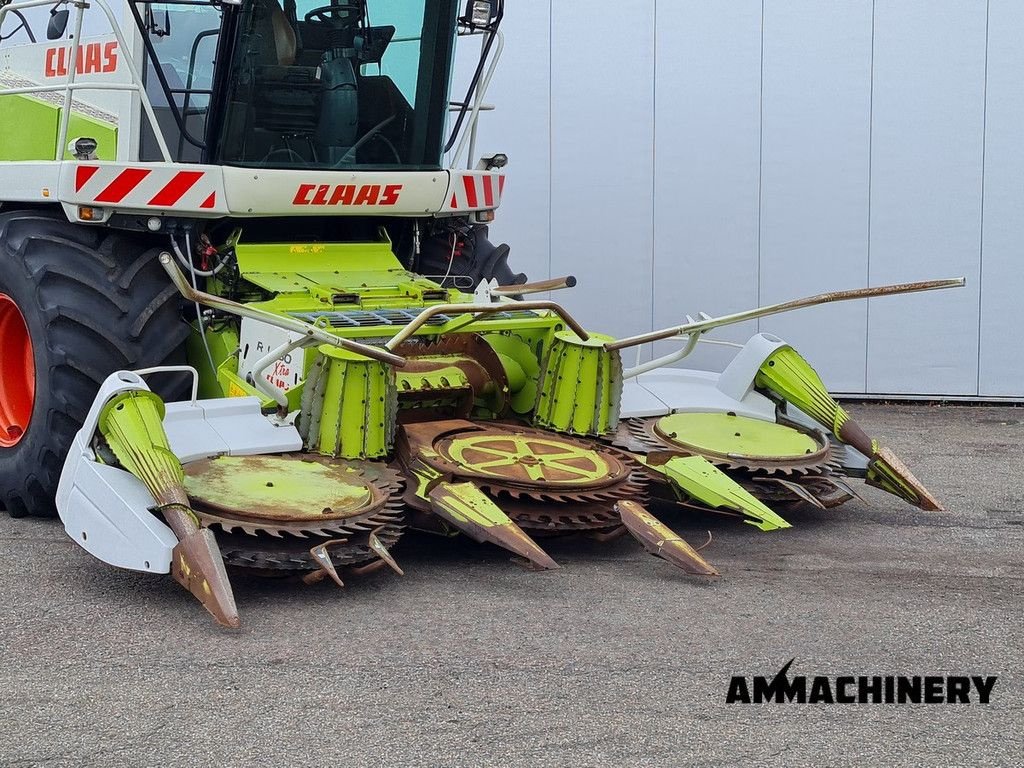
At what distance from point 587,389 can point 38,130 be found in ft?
9.84

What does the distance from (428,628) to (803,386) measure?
242cm

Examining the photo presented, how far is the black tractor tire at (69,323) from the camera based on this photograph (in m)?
5.60

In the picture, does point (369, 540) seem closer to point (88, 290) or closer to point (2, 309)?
point (88, 290)

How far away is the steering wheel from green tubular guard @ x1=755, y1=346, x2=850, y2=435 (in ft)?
7.85

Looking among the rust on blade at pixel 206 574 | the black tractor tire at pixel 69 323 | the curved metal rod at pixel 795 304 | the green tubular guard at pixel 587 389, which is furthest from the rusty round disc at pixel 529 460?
the black tractor tire at pixel 69 323

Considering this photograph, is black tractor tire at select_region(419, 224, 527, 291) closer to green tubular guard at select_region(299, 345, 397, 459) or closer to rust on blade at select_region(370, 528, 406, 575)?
green tubular guard at select_region(299, 345, 397, 459)

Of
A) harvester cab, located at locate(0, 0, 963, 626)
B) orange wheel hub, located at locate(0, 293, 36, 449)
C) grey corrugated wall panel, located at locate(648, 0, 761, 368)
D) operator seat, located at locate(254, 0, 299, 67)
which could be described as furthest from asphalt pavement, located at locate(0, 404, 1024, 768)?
grey corrugated wall panel, located at locate(648, 0, 761, 368)

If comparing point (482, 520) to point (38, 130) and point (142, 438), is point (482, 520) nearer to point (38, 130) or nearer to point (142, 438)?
point (142, 438)

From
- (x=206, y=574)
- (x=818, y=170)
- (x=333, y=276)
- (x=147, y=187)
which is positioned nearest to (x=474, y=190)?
(x=333, y=276)

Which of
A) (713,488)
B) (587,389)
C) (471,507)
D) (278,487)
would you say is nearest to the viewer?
(278,487)

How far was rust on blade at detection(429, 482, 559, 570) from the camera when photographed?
4.79 m

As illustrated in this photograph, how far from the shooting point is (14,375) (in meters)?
6.32

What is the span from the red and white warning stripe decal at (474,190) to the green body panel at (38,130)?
159 cm

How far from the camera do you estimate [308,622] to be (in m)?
4.45
